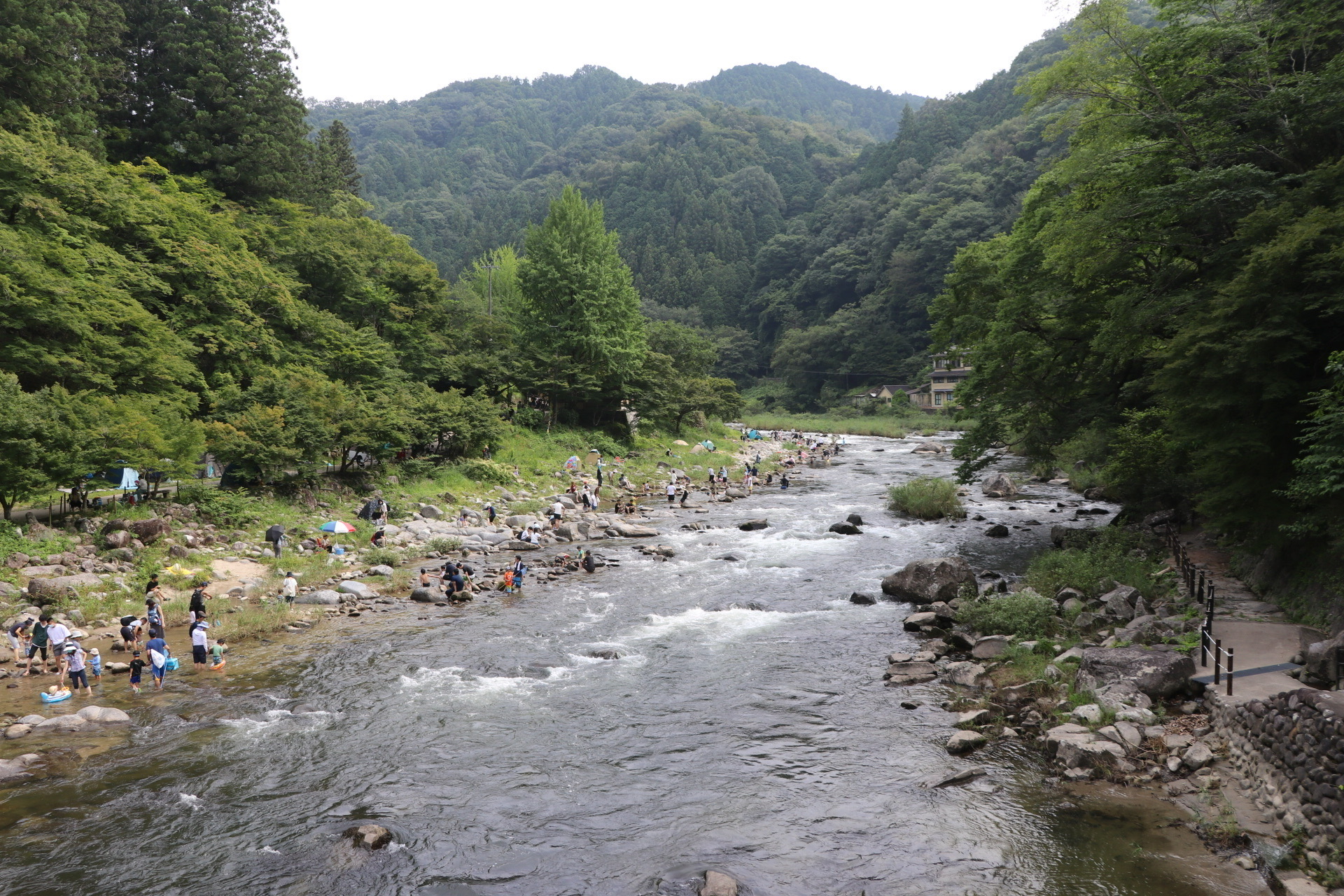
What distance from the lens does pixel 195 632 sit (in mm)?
14312

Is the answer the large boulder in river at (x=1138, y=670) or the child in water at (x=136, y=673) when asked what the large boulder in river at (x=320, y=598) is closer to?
the child in water at (x=136, y=673)

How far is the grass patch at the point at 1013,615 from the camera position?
14469 mm

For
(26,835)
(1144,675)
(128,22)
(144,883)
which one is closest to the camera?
(144,883)

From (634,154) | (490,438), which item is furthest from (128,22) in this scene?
(634,154)

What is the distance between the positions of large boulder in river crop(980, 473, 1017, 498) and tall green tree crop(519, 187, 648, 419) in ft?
69.0

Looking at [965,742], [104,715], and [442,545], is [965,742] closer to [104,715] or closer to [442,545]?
[104,715]

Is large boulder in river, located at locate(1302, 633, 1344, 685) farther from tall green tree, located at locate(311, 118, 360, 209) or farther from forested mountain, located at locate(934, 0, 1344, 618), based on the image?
tall green tree, located at locate(311, 118, 360, 209)

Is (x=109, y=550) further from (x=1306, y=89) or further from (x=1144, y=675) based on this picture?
(x=1306, y=89)

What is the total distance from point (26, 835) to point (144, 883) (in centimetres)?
209

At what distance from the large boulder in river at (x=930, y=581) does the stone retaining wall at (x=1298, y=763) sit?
29.5ft

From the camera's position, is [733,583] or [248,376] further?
[248,376]

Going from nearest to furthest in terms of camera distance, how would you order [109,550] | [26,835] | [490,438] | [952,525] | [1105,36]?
1. [26,835]
2. [1105,36]
3. [109,550]
4. [952,525]
5. [490,438]

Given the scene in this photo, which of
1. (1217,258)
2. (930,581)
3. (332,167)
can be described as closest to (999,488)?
(930,581)

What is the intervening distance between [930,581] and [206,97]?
42753 mm
